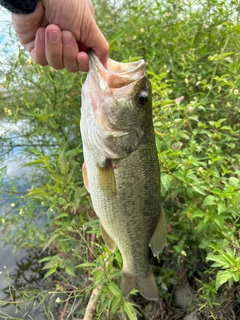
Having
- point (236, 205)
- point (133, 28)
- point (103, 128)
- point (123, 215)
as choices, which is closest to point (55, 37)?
point (103, 128)

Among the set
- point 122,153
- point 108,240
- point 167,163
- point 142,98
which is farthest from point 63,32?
point 108,240

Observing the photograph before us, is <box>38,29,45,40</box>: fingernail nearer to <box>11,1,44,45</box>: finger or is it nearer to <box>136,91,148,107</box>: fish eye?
<box>11,1,44,45</box>: finger

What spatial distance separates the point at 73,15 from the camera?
1.42m

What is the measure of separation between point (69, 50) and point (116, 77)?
0.25 meters

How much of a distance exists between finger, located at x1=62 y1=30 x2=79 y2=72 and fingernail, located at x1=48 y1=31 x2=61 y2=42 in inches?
1.2

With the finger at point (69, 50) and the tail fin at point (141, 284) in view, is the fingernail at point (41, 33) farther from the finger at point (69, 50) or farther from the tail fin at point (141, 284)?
the tail fin at point (141, 284)

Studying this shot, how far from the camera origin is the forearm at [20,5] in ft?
4.36

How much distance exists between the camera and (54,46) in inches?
58.4

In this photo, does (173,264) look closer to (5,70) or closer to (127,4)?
(5,70)

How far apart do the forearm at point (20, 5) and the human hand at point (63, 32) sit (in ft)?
0.08

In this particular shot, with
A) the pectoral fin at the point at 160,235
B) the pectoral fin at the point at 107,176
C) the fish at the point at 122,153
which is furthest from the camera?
the pectoral fin at the point at 160,235

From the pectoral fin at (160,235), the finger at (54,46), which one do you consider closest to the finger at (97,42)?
the finger at (54,46)

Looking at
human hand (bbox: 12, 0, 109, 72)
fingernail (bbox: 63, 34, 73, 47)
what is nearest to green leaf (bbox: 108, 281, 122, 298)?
human hand (bbox: 12, 0, 109, 72)

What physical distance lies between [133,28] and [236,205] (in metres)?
2.20
